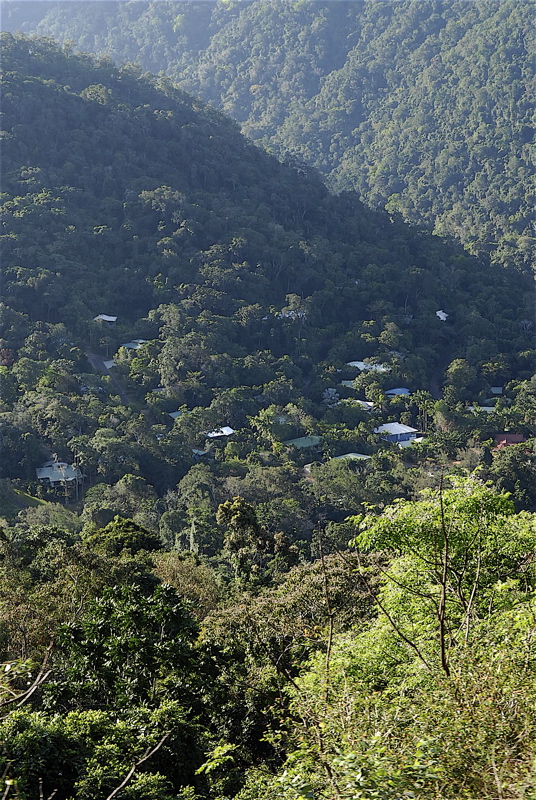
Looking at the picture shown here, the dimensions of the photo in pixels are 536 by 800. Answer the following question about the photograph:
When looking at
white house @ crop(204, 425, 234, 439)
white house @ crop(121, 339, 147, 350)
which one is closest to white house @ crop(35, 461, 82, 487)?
white house @ crop(204, 425, 234, 439)

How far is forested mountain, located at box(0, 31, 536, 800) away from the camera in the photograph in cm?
477

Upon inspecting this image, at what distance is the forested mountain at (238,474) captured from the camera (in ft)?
15.6

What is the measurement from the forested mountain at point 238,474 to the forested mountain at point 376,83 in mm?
15958

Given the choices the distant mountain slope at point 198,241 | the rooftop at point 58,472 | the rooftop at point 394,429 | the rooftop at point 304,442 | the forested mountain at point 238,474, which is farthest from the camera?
the distant mountain slope at point 198,241

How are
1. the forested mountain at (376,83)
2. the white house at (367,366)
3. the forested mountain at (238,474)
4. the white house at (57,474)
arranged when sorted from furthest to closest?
the forested mountain at (376,83) → the white house at (367,366) → the white house at (57,474) → the forested mountain at (238,474)

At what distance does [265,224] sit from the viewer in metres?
47.9

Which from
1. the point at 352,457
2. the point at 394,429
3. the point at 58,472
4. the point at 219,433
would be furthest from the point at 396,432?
the point at 58,472

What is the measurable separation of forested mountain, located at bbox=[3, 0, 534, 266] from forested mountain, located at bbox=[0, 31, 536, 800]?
16.0 metres

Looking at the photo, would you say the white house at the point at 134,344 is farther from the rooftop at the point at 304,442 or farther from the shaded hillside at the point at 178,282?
the rooftop at the point at 304,442

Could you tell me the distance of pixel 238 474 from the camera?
27.6m

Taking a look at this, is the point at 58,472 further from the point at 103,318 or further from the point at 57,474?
the point at 103,318

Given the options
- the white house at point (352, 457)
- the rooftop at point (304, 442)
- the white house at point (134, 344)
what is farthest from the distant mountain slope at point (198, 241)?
the white house at point (352, 457)

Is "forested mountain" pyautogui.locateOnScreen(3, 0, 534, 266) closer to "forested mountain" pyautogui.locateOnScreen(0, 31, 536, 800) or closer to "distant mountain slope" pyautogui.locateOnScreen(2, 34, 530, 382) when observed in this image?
"distant mountain slope" pyautogui.locateOnScreen(2, 34, 530, 382)

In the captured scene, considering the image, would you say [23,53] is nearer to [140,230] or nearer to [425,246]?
[140,230]
